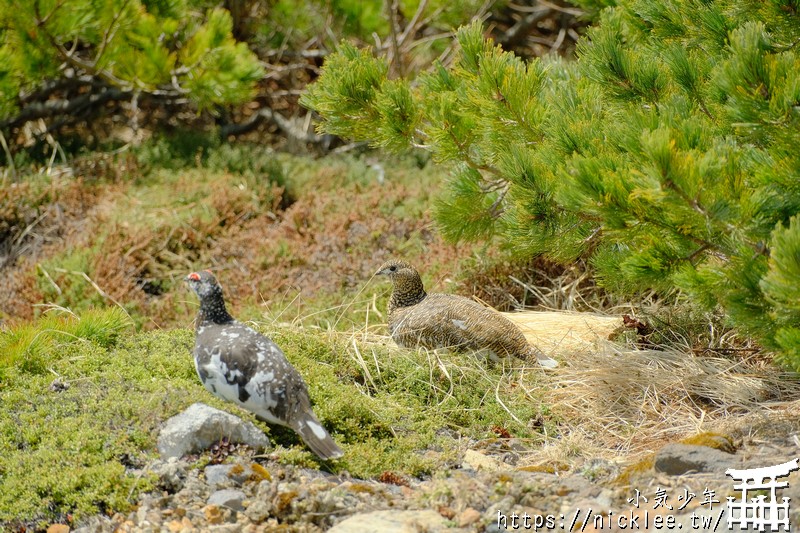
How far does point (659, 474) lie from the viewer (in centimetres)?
323

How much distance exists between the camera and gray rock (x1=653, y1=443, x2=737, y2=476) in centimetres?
322

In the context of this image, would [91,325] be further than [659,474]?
Yes

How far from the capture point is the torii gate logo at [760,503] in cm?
278

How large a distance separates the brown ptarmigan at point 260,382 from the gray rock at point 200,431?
130 millimetres

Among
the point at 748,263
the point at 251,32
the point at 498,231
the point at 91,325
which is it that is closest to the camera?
the point at 748,263

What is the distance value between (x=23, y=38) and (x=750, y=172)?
584 centimetres

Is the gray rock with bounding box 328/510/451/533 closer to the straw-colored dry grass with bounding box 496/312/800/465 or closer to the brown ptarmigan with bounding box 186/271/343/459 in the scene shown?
the brown ptarmigan with bounding box 186/271/343/459

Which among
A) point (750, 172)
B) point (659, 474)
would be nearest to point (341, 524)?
point (659, 474)

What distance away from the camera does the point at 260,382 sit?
359 centimetres

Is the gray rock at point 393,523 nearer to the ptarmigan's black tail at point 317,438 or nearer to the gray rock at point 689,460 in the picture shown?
the ptarmigan's black tail at point 317,438

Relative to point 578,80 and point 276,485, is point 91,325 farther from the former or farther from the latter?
point 578,80

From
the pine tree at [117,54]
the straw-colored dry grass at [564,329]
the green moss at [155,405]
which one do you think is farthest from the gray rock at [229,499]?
the pine tree at [117,54]

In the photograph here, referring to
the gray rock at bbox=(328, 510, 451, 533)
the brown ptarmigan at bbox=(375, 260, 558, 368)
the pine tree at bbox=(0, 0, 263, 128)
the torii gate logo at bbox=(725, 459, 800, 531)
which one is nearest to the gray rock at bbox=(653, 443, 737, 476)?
the torii gate logo at bbox=(725, 459, 800, 531)

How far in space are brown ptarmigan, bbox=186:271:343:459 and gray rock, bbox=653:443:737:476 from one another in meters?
1.20
